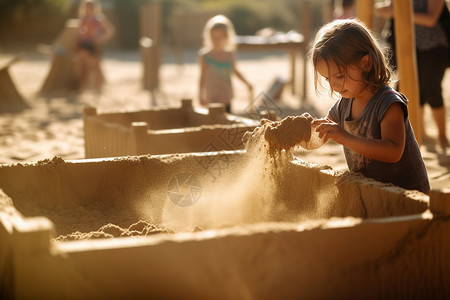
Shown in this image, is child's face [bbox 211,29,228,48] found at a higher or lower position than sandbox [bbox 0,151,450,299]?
higher

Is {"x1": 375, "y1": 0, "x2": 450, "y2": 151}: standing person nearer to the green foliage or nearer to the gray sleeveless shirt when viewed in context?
the gray sleeveless shirt

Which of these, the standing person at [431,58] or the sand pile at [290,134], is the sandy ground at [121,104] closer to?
the standing person at [431,58]

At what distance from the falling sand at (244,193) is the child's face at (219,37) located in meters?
3.78

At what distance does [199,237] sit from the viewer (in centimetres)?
196

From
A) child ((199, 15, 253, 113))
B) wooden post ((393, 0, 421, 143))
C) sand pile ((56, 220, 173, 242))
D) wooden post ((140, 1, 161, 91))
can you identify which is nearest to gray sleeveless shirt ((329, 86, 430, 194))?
sand pile ((56, 220, 173, 242))

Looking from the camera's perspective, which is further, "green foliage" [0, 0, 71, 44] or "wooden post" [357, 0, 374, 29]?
"green foliage" [0, 0, 71, 44]

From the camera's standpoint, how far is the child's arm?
2.69 meters

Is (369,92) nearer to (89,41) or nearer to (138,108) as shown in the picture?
(138,108)

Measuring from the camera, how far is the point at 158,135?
162 inches

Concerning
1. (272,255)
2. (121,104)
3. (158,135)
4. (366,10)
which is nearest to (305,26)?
(121,104)

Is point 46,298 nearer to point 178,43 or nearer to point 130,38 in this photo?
point 178,43

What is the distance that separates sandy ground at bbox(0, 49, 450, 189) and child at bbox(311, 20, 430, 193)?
1.80 metres

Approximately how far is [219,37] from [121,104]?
3536 millimetres

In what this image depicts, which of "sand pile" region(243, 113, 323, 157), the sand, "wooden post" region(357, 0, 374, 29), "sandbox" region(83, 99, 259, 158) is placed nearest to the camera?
"sand pile" region(243, 113, 323, 157)
